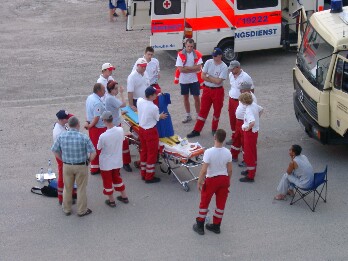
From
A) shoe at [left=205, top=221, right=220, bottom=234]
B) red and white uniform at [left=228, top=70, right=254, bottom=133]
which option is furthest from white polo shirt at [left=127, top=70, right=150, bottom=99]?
shoe at [left=205, top=221, right=220, bottom=234]

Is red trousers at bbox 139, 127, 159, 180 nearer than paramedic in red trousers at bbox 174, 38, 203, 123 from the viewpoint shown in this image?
Yes

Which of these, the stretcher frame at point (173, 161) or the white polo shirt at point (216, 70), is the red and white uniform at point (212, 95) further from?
the stretcher frame at point (173, 161)

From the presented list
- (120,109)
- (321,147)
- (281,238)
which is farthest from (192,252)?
(321,147)

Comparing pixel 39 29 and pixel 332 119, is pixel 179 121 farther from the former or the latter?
pixel 39 29

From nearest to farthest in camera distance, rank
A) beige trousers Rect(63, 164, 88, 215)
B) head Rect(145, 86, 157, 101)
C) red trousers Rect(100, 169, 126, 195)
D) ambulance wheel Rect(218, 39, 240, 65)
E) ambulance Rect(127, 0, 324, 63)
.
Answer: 1. beige trousers Rect(63, 164, 88, 215)
2. red trousers Rect(100, 169, 126, 195)
3. head Rect(145, 86, 157, 101)
4. ambulance Rect(127, 0, 324, 63)
5. ambulance wheel Rect(218, 39, 240, 65)

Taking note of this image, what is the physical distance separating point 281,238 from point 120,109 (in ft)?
11.6

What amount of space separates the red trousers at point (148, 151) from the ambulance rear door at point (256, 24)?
618cm

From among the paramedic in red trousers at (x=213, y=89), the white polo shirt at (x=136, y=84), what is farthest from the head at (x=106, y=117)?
the paramedic in red trousers at (x=213, y=89)

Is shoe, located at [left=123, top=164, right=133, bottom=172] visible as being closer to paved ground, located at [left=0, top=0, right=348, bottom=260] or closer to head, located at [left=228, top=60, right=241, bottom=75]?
paved ground, located at [left=0, top=0, right=348, bottom=260]

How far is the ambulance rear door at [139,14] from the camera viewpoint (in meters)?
16.6

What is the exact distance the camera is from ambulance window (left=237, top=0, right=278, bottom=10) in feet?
53.0

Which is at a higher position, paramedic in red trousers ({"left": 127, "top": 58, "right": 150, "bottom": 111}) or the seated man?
paramedic in red trousers ({"left": 127, "top": 58, "right": 150, "bottom": 111})

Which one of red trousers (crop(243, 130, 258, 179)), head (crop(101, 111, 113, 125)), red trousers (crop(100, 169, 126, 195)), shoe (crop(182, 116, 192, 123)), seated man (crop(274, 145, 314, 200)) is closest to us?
head (crop(101, 111, 113, 125))

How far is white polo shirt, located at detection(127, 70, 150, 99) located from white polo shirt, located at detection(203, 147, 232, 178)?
3.08 m
